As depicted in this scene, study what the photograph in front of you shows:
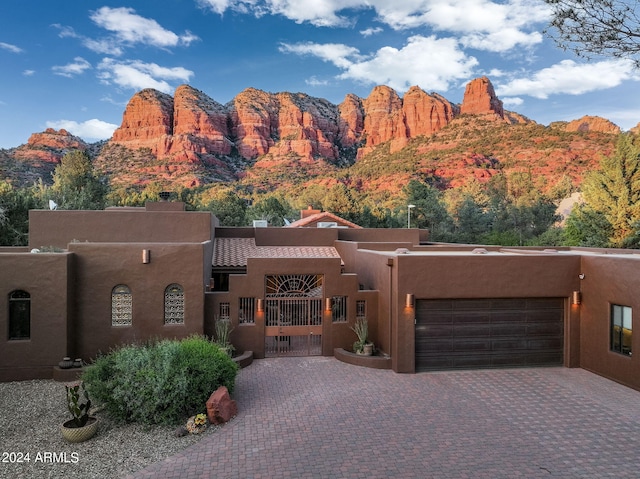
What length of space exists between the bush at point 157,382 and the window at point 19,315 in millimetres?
3372

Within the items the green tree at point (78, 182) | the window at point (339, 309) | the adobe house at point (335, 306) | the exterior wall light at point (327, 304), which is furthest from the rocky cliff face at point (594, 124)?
the exterior wall light at point (327, 304)

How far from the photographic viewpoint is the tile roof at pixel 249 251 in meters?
17.7

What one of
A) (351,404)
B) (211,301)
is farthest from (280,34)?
(351,404)

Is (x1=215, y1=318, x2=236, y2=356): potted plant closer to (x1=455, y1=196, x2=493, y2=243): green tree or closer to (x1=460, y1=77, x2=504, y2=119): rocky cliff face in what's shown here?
(x1=455, y1=196, x2=493, y2=243): green tree

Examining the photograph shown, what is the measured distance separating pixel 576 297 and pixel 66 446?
13542mm

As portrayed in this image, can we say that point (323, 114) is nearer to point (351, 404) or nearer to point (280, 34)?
point (280, 34)

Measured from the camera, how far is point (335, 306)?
45.3 feet

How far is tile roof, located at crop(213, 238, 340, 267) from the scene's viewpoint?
17.7 metres

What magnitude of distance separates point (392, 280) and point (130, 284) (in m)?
7.83

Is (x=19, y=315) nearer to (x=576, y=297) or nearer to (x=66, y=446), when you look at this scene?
(x=66, y=446)

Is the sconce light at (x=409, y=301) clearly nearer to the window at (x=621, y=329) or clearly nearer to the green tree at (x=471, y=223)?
the window at (x=621, y=329)

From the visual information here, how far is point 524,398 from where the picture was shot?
10039 millimetres

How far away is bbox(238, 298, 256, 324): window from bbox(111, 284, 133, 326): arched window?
3.27m

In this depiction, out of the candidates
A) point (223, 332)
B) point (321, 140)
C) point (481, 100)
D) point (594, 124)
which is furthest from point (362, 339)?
point (594, 124)
